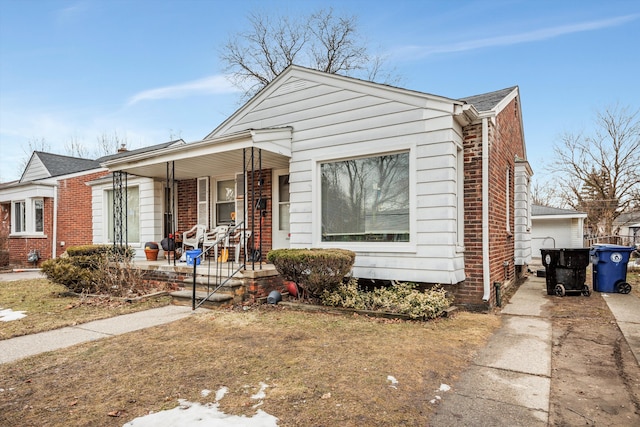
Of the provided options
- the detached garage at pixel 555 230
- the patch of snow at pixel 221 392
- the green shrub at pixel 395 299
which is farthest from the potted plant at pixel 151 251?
the detached garage at pixel 555 230

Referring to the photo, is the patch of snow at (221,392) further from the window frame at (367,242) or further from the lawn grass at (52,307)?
the window frame at (367,242)

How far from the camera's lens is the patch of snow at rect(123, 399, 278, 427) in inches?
101

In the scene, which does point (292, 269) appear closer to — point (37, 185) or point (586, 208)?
point (37, 185)

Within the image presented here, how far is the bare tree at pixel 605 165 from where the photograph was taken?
2322 centimetres

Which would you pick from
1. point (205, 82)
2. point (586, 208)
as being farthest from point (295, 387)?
point (586, 208)

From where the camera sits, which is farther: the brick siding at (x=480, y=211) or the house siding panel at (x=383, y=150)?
the brick siding at (x=480, y=211)

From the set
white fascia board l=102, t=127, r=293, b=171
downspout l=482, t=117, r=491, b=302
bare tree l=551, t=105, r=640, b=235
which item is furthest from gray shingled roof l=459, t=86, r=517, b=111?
bare tree l=551, t=105, r=640, b=235

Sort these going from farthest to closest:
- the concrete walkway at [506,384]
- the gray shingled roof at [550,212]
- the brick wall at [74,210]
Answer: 1. the gray shingled roof at [550,212]
2. the brick wall at [74,210]
3. the concrete walkway at [506,384]

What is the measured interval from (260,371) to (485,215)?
14.7 feet

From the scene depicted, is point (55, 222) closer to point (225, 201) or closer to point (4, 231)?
point (4, 231)

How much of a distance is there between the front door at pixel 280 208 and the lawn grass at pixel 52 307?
8.53 ft

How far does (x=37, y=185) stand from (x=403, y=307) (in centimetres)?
1572

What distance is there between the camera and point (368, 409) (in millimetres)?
2760

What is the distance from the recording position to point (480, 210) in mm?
6387
